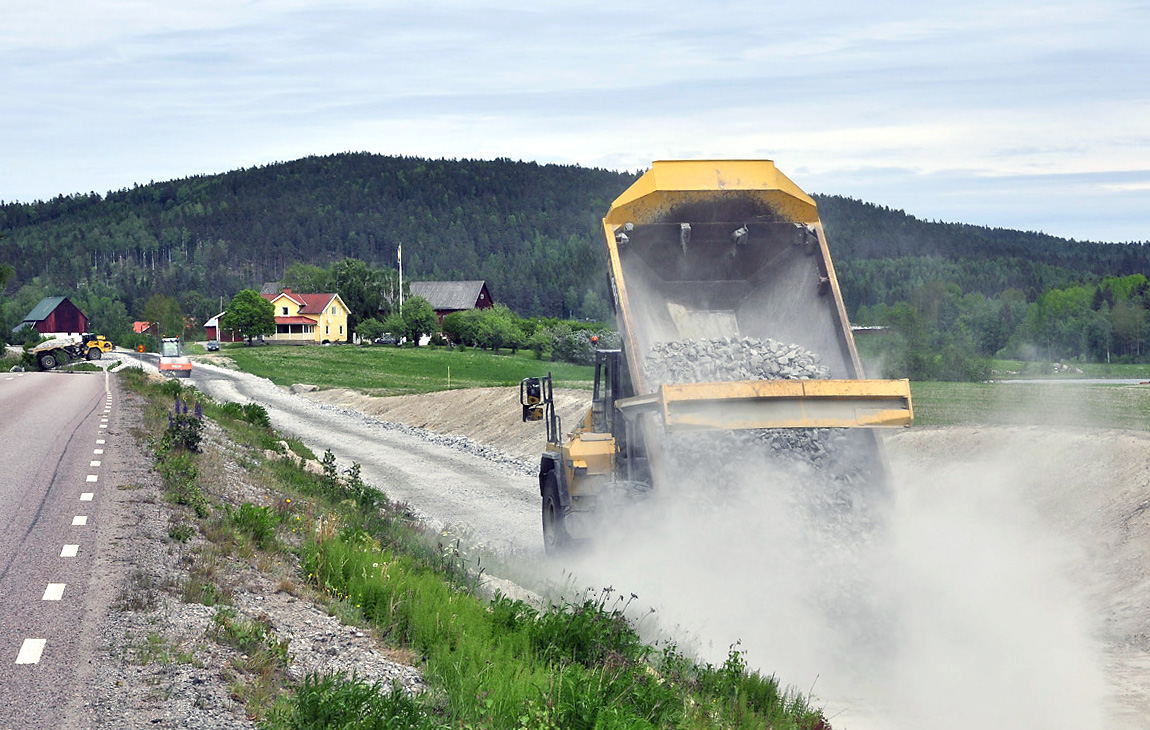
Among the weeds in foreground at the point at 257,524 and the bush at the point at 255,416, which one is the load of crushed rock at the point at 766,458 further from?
the bush at the point at 255,416

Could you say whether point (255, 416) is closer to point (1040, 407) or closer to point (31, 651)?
point (1040, 407)

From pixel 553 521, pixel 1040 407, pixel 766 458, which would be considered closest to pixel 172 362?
pixel 1040 407

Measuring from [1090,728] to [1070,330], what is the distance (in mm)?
93766

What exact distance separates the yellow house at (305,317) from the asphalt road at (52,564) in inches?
3947

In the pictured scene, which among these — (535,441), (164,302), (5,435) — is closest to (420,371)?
(535,441)

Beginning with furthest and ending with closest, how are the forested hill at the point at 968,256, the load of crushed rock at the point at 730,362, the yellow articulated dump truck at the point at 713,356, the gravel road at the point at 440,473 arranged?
the forested hill at the point at 968,256 → the gravel road at the point at 440,473 → the load of crushed rock at the point at 730,362 → the yellow articulated dump truck at the point at 713,356

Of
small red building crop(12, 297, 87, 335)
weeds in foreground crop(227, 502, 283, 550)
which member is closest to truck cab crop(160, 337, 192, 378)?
weeds in foreground crop(227, 502, 283, 550)

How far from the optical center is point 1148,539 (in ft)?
40.1

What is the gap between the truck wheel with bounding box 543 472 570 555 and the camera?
11.7m

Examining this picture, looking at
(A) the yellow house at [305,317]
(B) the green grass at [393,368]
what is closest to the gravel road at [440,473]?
(B) the green grass at [393,368]

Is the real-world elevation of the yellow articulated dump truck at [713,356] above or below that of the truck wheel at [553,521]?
above

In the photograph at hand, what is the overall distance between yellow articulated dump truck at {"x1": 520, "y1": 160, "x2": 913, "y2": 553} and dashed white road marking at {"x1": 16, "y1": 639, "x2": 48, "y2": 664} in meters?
5.25

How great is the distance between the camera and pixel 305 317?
11706cm

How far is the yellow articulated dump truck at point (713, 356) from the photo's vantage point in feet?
31.4
